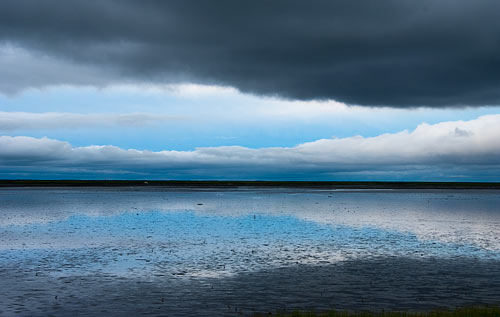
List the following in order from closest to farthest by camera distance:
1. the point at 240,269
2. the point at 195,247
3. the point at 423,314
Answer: the point at 423,314 → the point at 240,269 → the point at 195,247

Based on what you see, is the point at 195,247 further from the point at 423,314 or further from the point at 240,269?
the point at 423,314

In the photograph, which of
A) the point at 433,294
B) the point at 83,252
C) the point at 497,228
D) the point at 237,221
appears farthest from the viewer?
the point at 237,221

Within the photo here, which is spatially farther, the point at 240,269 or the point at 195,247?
the point at 195,247

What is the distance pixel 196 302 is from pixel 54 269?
37.7 ft

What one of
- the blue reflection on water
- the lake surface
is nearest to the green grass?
the lake surface

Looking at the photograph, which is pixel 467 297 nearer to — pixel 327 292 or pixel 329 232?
pixel 327 292

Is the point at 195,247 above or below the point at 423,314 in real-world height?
below

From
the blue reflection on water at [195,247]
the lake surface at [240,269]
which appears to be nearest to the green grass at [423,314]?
the lake surface at [240,269]

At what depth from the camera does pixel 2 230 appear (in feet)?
154

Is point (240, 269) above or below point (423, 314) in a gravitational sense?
below

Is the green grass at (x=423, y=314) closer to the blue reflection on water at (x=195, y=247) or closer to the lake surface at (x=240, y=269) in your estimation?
the lake surface at (x=240, y=269)

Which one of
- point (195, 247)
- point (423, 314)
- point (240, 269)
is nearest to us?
point (423, 314)

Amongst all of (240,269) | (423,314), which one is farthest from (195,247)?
(423,314)

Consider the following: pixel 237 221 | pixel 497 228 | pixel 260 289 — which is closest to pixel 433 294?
pixel 260 289
